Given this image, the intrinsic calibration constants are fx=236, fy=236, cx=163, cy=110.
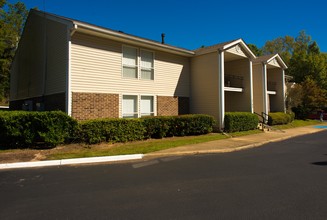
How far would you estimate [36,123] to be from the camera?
9062 millimetres

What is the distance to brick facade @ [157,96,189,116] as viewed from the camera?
14.9 metres

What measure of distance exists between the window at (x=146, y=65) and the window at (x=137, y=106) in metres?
1.28

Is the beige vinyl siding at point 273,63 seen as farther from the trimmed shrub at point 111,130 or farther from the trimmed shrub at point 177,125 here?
the trimmed shrub at point 111,130

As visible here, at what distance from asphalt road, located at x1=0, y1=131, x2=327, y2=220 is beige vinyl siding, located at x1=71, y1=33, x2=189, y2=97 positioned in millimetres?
5750

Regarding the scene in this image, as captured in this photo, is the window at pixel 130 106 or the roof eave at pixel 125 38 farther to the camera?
the window at pixel 130 106

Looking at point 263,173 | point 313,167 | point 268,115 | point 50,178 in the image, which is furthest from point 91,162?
point 268,115

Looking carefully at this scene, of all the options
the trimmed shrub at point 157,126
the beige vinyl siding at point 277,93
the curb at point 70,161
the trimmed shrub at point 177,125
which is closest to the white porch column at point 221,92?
the trimmed shrub at point 177,125

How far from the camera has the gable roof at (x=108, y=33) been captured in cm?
1107

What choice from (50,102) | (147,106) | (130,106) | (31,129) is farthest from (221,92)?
(31,129)

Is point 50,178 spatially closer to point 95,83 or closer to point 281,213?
point 281,213

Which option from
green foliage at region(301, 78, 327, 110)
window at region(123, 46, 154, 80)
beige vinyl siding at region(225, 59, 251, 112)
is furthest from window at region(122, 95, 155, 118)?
green foliage at region(301, 78, 327, 110)

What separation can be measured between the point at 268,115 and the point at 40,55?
18.0 metres

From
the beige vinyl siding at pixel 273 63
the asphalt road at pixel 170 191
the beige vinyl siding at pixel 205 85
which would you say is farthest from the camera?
the beige vinyl siding at pixel 273 63

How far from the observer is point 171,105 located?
51.1 feet
